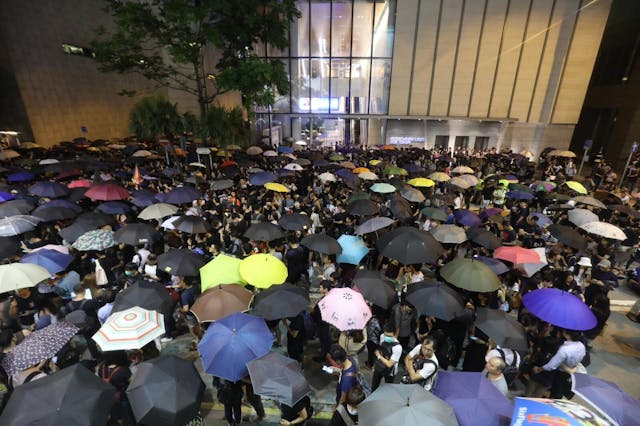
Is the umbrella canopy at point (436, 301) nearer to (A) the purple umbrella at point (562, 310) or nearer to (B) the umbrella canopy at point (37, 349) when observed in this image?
(A) the purple umbrella at point (562, 310)

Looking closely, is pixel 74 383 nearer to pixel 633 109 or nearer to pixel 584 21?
pixel 584 21

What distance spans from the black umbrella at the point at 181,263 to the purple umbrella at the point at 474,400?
480cm

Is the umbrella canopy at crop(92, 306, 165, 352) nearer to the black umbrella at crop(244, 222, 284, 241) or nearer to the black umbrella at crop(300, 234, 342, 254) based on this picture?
the black umbrella at crop(244, 222, 284, 241)

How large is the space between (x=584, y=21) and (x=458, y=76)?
29.1ft

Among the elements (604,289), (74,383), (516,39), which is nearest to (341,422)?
(74,383)

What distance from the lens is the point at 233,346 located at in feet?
14.8

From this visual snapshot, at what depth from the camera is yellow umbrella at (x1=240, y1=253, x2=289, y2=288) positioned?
20.4 feet

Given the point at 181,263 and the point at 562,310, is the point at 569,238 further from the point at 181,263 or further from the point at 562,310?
the point at 181,263

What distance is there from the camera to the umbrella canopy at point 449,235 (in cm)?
833

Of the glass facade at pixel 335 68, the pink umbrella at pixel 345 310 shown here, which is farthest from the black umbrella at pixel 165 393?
the glass facade at pixel 335 68

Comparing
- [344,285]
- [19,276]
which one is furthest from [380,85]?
[19,276]

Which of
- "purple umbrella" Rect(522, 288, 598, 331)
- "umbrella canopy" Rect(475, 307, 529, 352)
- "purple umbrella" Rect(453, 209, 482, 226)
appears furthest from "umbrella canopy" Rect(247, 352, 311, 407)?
"purple umbrella" Rect(453, 209, 482, 226)

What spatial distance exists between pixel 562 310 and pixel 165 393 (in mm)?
5697

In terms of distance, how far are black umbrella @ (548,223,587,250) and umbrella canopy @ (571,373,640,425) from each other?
523 centimetres
